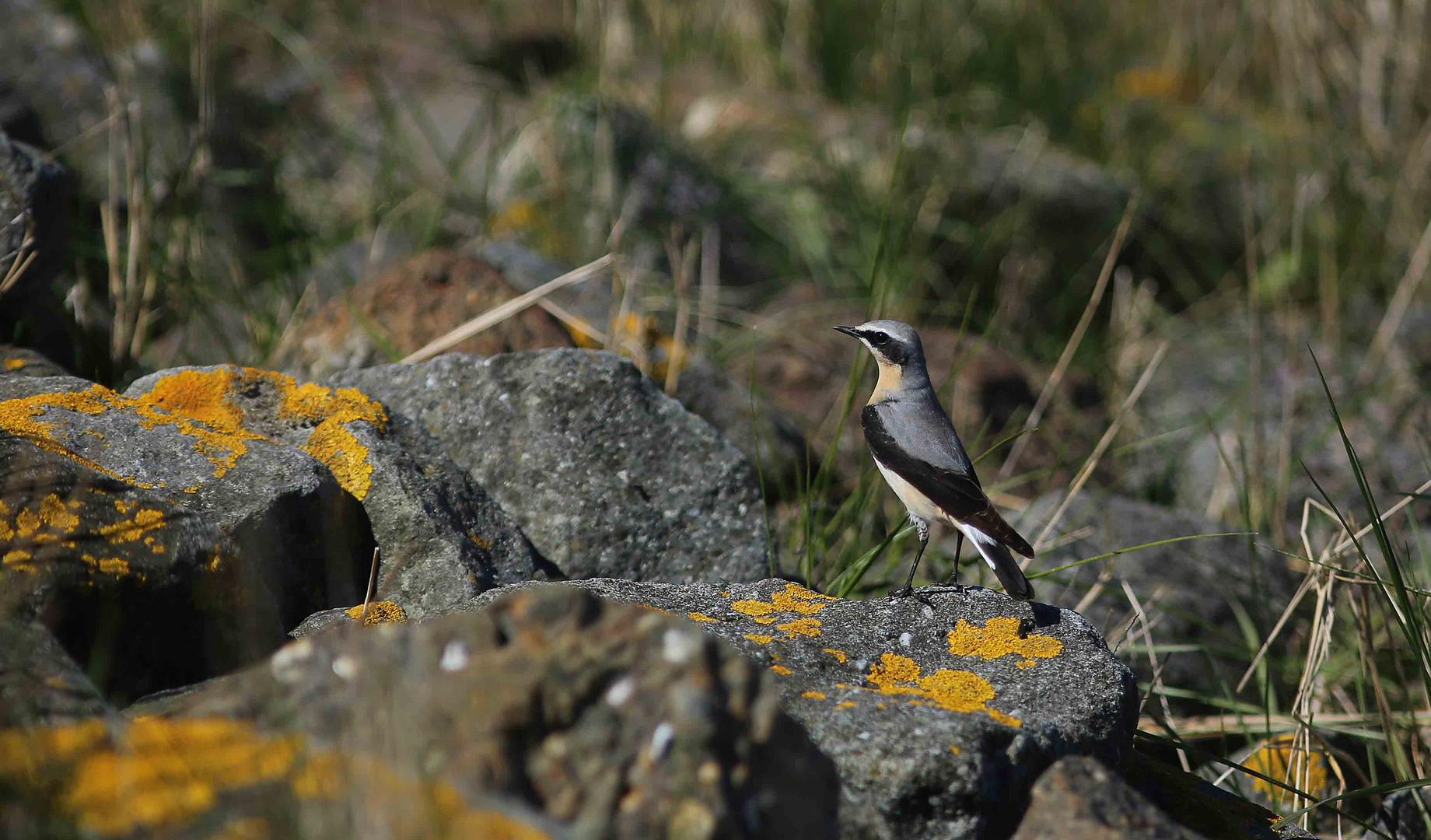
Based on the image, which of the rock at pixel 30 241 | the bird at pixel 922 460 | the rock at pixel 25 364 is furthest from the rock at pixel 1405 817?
the rock at pixel 30 241

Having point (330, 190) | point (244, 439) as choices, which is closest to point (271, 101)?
point (330, 190)

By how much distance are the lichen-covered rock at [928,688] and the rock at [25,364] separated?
1790mm

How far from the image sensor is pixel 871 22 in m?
10.4

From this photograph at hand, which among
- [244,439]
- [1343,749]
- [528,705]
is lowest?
[1343,749]

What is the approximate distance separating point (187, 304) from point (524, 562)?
9.10ft

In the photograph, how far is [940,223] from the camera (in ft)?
27.9

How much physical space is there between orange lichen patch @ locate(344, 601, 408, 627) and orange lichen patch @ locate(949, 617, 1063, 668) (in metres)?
1.42

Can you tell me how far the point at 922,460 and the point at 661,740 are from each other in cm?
200

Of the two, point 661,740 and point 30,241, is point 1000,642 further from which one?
point 30,241

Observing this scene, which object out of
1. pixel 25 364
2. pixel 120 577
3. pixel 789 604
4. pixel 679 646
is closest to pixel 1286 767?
pixel 789 604

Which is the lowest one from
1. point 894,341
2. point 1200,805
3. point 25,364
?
point 1200,805

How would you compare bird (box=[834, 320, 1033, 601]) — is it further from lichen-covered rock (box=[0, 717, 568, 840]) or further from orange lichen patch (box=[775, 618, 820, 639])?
lichen-covered rock (box=[0, 717, 568, 840])

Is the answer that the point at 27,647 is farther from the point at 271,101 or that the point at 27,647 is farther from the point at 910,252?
the point at 271,101

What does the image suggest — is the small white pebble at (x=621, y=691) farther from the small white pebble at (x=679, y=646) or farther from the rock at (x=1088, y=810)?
the rock at (x=1088, y=810)
